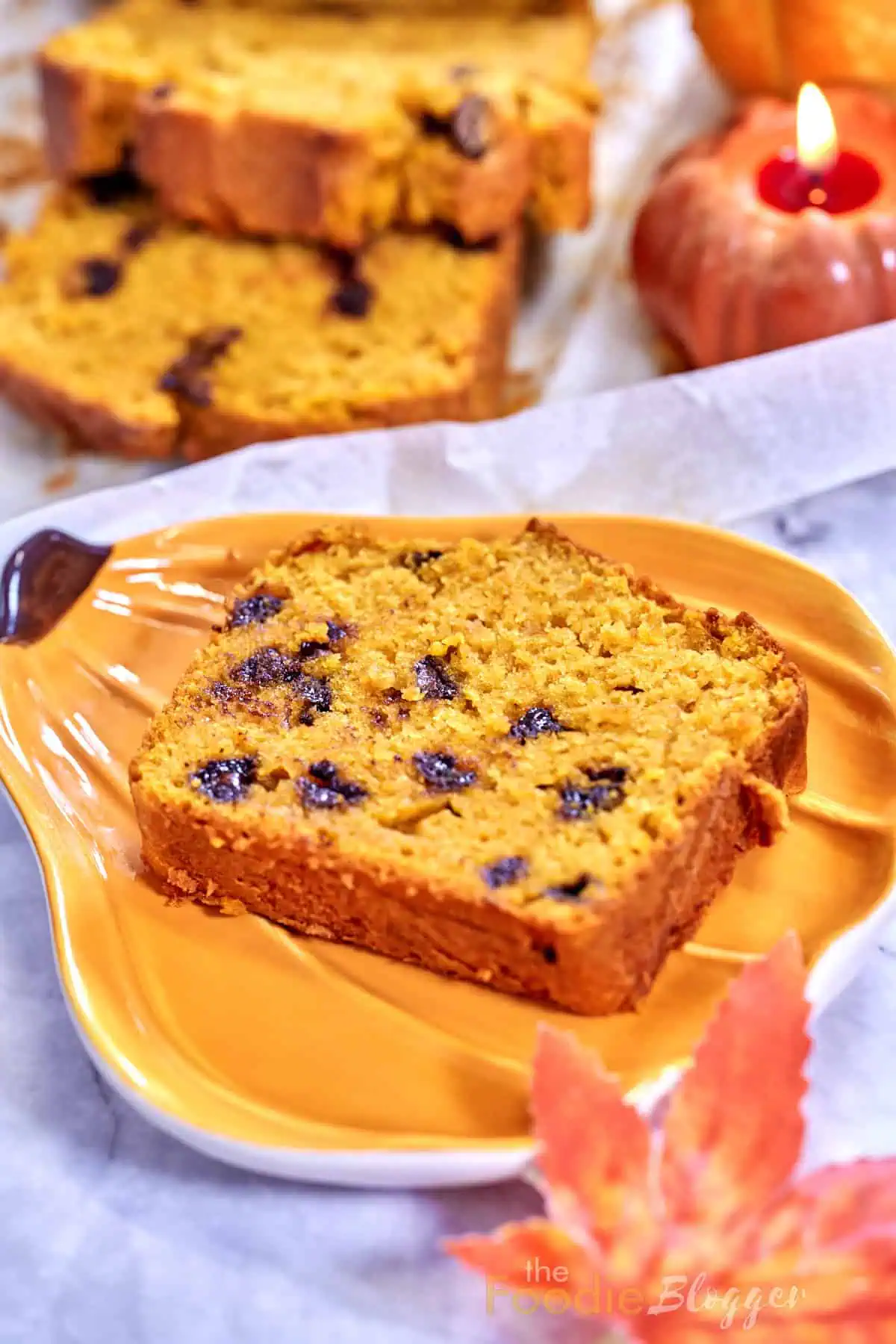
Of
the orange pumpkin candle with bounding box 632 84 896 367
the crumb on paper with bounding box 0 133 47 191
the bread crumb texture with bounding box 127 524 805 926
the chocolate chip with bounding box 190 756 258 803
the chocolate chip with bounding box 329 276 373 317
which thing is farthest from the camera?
the crumb on paper with bounding box 0 133 47 191

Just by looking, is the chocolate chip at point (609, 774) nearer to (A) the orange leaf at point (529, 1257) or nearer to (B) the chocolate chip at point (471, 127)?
(A) the orange leaf at point (529, 1257)

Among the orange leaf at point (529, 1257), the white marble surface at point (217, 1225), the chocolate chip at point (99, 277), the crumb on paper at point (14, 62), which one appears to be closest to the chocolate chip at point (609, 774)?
the white marble surface at point (217, 1225)

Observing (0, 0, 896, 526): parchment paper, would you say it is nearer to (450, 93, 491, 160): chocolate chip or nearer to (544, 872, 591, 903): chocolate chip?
(450, 93, 491, 160): chocolate chip

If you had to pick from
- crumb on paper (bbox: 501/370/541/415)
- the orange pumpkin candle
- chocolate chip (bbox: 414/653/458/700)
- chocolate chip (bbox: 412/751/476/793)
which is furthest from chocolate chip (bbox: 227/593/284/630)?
the orange pumpkin candle

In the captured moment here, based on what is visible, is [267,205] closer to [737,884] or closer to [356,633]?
[356,633]

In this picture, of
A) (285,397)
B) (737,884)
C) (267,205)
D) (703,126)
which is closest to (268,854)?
(737,884)

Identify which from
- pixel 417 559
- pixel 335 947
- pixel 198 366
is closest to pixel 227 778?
pixel 335 947

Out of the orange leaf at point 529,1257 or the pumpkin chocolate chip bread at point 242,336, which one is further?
the pumpkin chocolate chip bread at point 242,336
